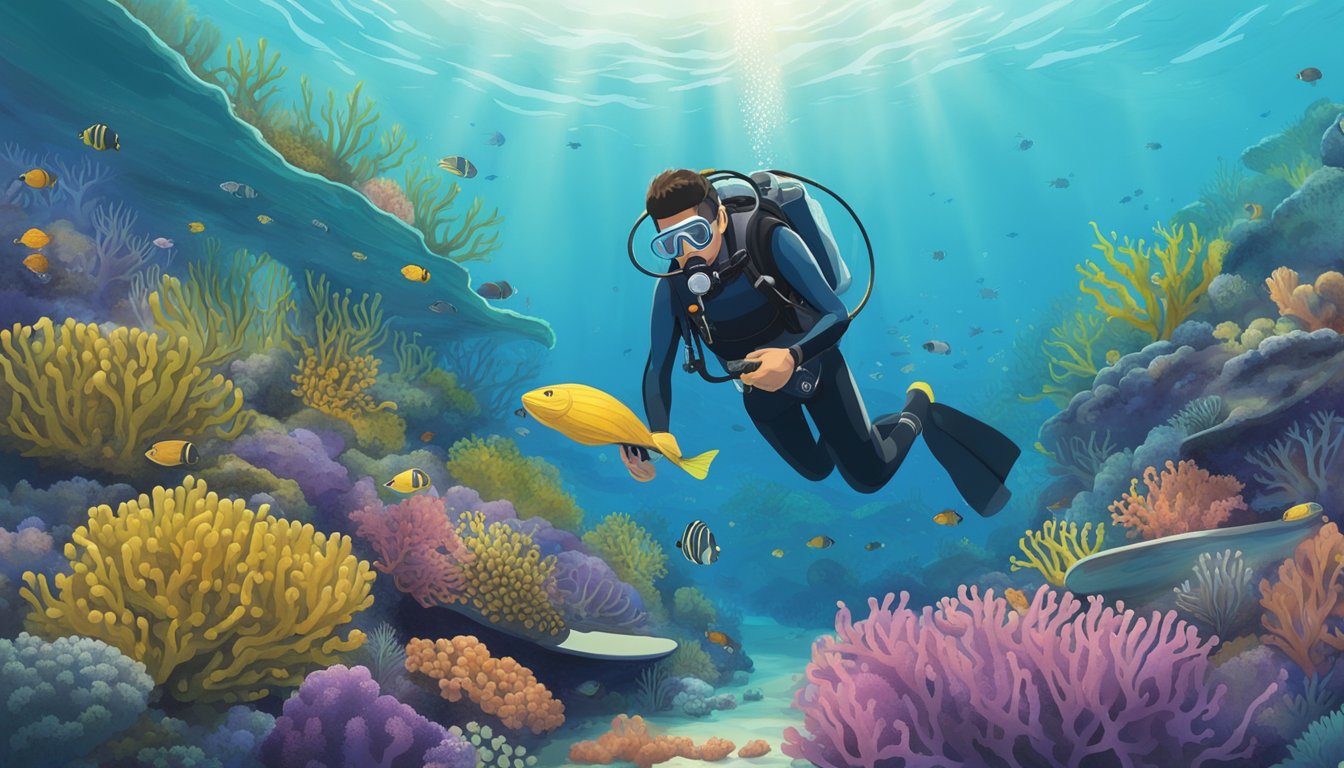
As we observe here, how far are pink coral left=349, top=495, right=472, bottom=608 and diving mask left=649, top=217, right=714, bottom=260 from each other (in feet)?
13.0

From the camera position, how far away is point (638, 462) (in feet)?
11.8

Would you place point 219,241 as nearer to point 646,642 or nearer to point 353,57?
point 646,642

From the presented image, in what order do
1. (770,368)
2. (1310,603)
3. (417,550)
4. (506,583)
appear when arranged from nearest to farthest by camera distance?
(770,368) < (1310,603) < (417,550) < (506,583)

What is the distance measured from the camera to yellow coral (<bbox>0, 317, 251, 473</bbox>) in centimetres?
518

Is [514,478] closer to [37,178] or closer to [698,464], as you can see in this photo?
[37,178]

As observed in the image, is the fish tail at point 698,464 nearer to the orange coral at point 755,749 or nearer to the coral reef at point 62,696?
the coral reef at point 62,696

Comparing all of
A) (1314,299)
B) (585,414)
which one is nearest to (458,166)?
(585,414)

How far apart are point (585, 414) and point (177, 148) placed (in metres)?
9.09

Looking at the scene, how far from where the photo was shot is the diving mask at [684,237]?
3.41 m

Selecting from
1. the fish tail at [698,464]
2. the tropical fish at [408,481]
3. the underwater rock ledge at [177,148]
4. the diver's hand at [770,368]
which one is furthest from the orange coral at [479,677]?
the underwater rock ledge at [177,148]

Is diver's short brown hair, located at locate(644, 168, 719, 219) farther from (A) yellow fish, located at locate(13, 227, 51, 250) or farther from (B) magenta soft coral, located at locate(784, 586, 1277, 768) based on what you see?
A: (A) yellow fish, located at locate(13, 227, 51, 250)

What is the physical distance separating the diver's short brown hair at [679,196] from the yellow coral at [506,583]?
4016 millimetres

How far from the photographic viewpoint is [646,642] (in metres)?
7.74

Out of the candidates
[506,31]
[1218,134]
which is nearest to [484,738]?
[506,31]
